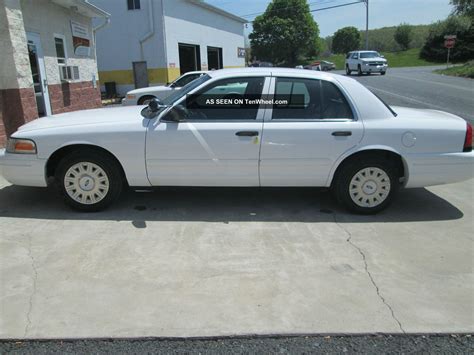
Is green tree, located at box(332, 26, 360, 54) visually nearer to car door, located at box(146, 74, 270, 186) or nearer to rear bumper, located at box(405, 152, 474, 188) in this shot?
rear bumper, located at box(405, 152, 474, 188)

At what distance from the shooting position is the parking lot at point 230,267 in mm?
2939

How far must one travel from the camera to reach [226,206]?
5.12 meters

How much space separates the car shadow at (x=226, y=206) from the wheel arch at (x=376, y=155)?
0.45 m

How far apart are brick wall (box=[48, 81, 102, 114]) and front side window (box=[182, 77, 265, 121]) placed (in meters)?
7.58

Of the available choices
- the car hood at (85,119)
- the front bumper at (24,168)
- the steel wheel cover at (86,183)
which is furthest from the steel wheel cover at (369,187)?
the front bumper at (24,168)

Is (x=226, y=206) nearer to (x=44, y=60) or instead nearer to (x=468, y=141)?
(x=468, y=141)

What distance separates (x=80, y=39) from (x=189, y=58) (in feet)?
51.1

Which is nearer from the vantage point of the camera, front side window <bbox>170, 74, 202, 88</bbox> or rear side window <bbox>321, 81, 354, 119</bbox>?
rear side window <bbox>321, 81, 354, 119</bbox>

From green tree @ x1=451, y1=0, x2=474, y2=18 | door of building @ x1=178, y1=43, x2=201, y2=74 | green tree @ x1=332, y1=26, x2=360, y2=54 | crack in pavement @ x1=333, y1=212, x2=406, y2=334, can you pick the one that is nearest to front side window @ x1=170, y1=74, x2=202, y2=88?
crack in pavement @ x1=333, y1=212, x2=406, y2=334

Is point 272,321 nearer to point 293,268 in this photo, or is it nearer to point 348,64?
point 293,268

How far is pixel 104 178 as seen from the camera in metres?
4.73

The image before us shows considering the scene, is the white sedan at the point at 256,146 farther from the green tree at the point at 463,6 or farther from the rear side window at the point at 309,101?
the green tree at the point at 463,6

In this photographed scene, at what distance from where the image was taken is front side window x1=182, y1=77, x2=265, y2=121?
468 cm

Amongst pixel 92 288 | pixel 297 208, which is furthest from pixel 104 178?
pixel 297 208
